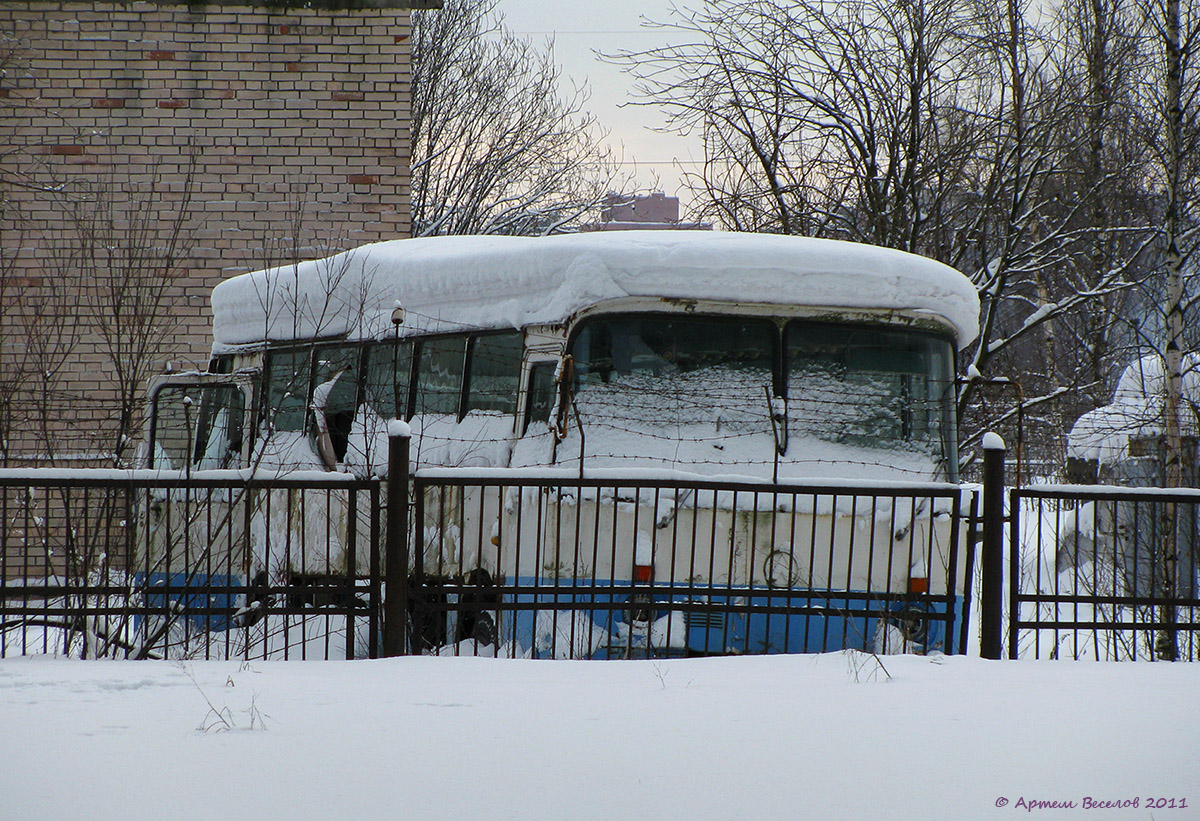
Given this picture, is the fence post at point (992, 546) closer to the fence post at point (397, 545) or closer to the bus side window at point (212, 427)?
the fence post at point (397, 545)

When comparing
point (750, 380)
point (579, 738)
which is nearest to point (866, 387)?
point (750, 380)

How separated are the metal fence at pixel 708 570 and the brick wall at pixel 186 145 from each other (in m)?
6.72

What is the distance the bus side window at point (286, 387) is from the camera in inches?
321

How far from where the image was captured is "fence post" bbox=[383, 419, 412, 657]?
18.6 ft

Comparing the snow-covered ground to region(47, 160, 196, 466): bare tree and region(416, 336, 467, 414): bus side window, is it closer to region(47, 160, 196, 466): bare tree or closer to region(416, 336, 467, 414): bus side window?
region(416, 336, 467, 414): bus side window

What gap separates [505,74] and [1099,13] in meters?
11.6

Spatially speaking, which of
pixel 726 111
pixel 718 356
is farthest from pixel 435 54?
pixel 718 356

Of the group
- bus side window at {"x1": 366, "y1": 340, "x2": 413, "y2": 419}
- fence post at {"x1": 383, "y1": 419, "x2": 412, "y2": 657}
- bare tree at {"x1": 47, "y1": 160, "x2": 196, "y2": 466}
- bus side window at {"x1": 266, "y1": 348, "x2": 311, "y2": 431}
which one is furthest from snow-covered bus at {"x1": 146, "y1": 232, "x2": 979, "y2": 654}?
bare tree at {"x1": 47, "y1": 160, "x2": 196, "y2": 466}

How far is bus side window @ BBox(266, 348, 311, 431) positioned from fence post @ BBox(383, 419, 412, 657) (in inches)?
104

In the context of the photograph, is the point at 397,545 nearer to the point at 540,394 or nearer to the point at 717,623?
the point at 540,394

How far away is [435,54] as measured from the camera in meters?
21.1

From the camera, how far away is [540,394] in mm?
6359

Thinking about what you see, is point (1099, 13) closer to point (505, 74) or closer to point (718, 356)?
point (718, 356)

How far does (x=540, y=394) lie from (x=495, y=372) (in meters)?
0.47
